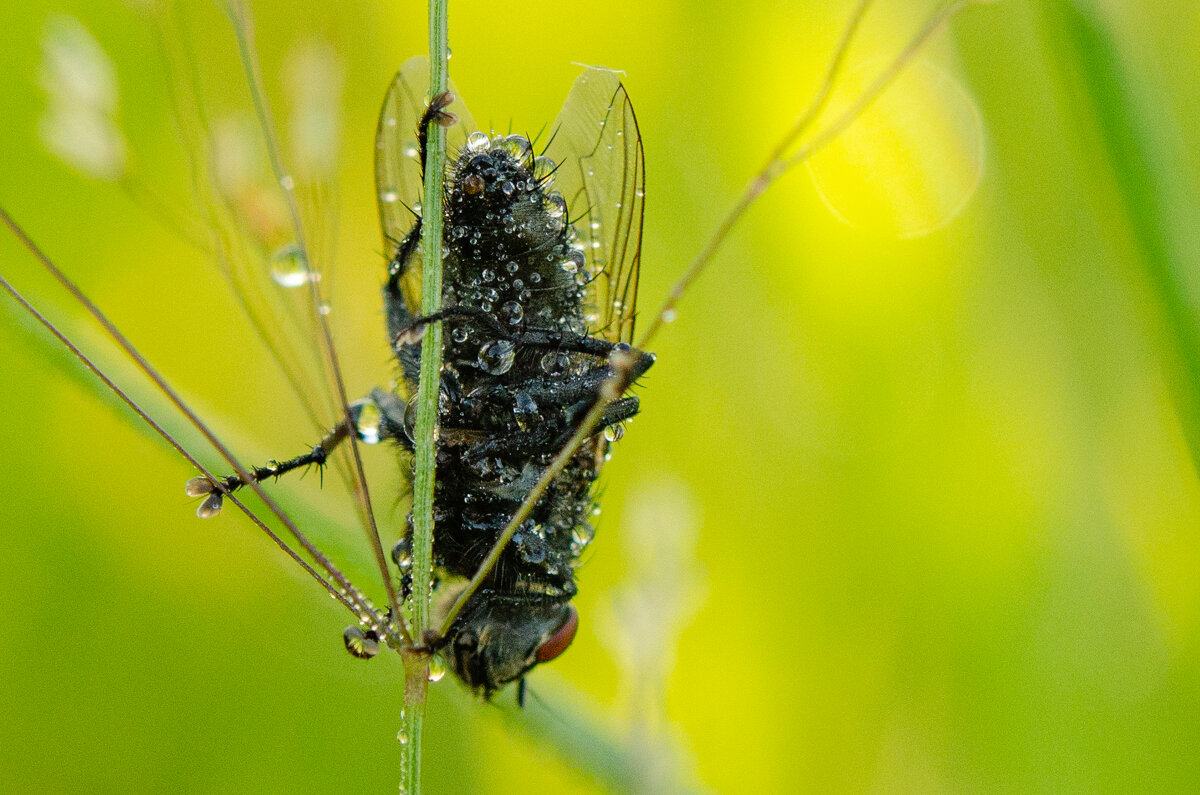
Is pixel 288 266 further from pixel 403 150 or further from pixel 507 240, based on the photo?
pixel 403 150

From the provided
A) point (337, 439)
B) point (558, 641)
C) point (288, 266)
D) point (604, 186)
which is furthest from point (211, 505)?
point (604, 186)

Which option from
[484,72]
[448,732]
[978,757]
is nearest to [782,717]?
[978,757]

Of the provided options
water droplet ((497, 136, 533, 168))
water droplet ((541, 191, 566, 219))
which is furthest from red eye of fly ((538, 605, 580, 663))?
water droplet ((497, 136, 533, 168))

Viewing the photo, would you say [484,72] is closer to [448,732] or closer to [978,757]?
[448,732]

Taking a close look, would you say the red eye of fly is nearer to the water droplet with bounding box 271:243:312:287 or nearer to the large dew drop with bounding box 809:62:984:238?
the water droplet with bounding box 271:243:312:287

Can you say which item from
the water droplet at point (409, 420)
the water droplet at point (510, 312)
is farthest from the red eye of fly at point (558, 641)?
the water droplet at point (510, 312)
